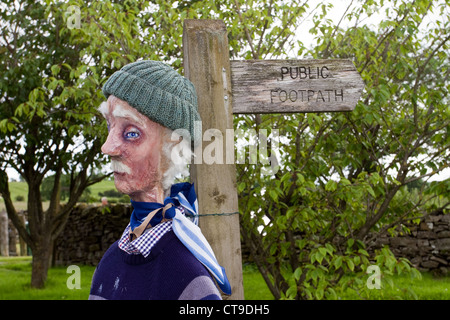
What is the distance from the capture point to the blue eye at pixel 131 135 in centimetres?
179

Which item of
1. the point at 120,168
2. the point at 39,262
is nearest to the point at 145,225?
the point at 120,168

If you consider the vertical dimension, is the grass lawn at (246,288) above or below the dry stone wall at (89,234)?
below

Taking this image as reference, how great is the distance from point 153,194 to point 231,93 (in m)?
0.81

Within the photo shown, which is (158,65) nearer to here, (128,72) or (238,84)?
(128,72)

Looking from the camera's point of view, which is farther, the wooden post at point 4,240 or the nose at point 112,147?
the wooden post at point 4,240

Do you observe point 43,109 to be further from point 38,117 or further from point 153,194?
point 153,194

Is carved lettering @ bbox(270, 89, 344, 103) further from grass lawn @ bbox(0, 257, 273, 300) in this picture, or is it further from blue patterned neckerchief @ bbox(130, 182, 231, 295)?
grass lawn @ bbox(0, 257, 273, 300)

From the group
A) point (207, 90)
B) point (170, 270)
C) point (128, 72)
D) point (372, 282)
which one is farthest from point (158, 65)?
point (372, 282)

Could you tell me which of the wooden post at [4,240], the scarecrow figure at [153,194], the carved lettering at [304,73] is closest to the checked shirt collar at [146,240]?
the scarecrow figure at [153,194]

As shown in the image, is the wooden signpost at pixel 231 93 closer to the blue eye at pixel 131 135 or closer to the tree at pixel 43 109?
the blue eye at pixel 131 135

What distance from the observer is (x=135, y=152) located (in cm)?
178

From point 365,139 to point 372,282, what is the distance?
147cm

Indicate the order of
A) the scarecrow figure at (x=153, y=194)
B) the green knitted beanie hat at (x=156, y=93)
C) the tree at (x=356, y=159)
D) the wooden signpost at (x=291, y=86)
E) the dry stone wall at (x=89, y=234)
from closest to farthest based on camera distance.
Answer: the scarecrow figure at (x=153, y=194)
the green knitted beanie hat at (x=156, y=93)
the wooden signpost at (x=291, y=86)
the tree at (x=356, y=159)
the dry stone wall at (x=89, y=234)

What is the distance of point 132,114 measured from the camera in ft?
5.94
